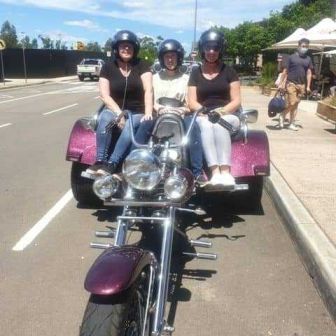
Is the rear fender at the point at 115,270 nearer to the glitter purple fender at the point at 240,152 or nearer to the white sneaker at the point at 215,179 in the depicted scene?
the white sneaker at the point at 215,179

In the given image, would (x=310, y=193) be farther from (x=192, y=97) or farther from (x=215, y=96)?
(x=192, y=97)

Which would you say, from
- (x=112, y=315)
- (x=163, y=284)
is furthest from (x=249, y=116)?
(x=112, y=315)

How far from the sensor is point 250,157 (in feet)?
18.9

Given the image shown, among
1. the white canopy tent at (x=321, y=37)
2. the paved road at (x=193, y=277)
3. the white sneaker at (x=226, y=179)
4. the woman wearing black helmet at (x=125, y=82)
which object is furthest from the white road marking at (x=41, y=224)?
the white canopy tent at (x=321, y=37)

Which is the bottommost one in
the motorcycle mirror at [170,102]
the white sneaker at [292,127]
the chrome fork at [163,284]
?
the white sneaker at [292,127]

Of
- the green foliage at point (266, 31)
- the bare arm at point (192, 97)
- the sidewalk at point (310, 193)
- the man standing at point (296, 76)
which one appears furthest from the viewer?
the green foliage at point (266, 31)

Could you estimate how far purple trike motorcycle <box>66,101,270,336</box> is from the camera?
271 cm

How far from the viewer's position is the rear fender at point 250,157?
223 inches

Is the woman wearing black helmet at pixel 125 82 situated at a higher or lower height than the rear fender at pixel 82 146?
higher

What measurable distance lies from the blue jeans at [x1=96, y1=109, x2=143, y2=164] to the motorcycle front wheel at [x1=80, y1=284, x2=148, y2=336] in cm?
222

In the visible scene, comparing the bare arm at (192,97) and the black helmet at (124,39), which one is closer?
the black helmet at (124,39)

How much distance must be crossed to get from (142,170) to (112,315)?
107 centimetres

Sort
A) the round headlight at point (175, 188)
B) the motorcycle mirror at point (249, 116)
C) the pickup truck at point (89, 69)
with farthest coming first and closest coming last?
1. the pickup truck at point (89, 69)
2. the motorcycle mirror at point (249, 116)
3. the round headlight at point (175, 188)

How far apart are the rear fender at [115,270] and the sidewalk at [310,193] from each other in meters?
1.61
